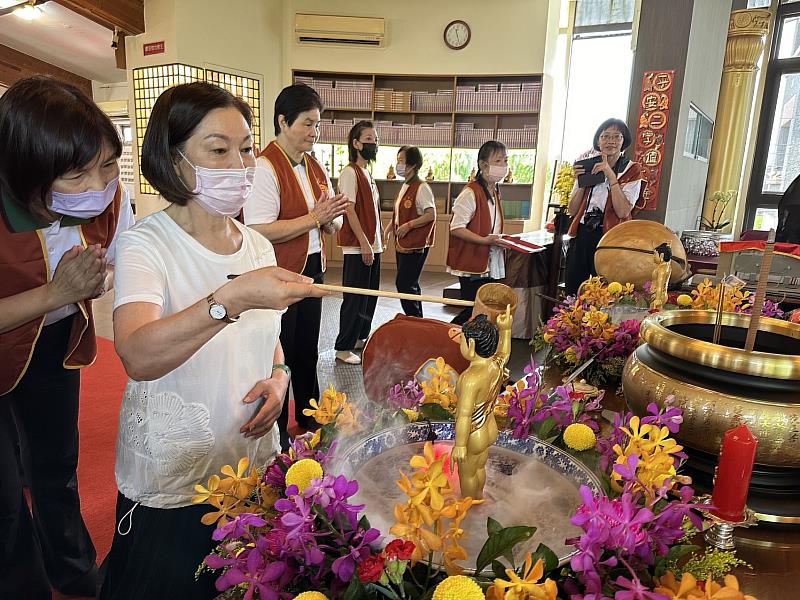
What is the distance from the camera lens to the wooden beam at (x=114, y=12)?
19.0 ft

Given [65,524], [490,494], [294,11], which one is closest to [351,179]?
[65,524]

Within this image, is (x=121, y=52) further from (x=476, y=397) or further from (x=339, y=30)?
(x=476, y=397)

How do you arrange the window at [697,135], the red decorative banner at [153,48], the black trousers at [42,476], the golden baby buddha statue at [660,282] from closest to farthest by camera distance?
1. the black trousers at [42,476]
2. the golden baby buddha statue at [660,282]
3. the window at [697,135]
4. the red decorative banner at [153,48]

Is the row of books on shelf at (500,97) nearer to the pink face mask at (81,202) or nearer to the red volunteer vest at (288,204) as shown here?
the red volunteer vest at (288,204)

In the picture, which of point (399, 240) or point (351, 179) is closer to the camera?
point (351, 179)

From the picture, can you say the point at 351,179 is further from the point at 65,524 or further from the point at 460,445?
the point at 460,445

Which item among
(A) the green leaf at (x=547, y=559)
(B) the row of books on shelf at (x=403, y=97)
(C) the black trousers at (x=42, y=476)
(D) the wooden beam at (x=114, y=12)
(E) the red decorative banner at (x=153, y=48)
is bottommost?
(C) the black trousers at (x=42, y=476)

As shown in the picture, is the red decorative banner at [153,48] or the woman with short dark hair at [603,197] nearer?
the woman with short dark hair at [603,197]

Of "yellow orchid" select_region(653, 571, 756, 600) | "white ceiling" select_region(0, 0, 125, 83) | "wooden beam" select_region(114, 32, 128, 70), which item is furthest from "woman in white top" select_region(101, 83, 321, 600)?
"white ceiling" select_region(0, 0, 125, 83)

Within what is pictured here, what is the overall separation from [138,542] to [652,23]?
4.59 meters

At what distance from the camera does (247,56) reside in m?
6.97

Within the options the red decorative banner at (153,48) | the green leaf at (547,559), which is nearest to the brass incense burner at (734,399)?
the green leaf at (547,559)

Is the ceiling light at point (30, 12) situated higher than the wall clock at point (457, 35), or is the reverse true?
the wall clock at point (457, 35)

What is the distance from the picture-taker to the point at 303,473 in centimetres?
68
